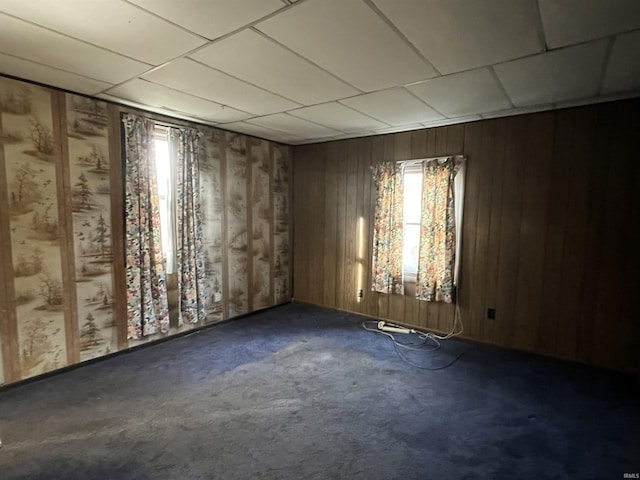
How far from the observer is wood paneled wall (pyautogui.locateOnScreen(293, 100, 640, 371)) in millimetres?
2840

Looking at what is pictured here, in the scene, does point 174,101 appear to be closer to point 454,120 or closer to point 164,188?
point 164,188

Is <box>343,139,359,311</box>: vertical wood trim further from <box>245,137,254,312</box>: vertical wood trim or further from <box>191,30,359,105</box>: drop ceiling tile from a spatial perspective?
<box>191,30,359,105</box>: drop ceiling tile

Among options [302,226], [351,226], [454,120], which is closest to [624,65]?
[454,120]

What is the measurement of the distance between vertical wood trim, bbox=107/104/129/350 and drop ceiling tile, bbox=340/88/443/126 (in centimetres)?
213

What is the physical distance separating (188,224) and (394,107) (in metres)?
2.47

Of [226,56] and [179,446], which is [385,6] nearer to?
[226,56]

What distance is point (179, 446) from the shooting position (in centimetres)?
194

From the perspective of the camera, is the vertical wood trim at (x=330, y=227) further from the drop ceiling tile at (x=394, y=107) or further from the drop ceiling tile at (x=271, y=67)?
the drop ceiling tile at (x=271, y=67)

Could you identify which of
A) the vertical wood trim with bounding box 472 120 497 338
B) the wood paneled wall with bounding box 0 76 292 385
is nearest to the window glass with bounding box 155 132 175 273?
the wood paneled wall with bounding box 0 76 292 385

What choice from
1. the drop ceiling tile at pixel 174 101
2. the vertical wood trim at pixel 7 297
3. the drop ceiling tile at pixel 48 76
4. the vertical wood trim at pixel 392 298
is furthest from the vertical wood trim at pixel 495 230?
the vertical wood trim at pixel 7 297

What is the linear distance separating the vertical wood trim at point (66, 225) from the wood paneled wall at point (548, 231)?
10.7 feet

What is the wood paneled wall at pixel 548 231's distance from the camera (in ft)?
9.32

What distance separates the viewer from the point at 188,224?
3.55 meters

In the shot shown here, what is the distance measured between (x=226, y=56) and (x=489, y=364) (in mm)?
3384
